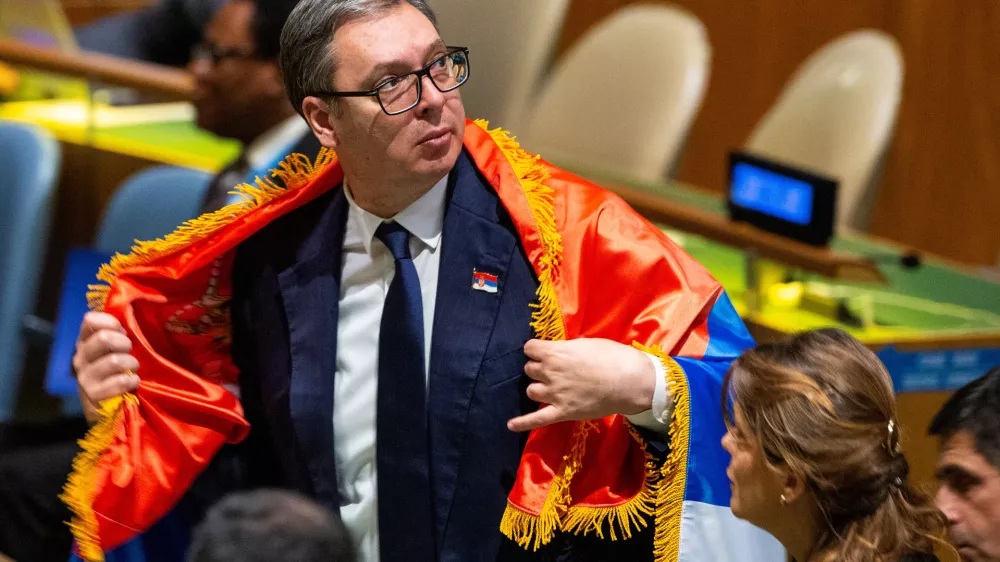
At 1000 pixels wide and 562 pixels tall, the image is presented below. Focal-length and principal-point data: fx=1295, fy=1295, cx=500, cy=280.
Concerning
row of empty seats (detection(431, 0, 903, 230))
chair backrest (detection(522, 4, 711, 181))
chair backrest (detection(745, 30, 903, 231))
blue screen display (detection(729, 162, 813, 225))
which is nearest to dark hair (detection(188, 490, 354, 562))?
blue screen display (detection(729, 162, 813, 225))

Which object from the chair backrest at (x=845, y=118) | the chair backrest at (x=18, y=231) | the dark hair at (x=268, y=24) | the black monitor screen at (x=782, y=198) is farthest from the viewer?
the chair backrest at (x=845, y=118)

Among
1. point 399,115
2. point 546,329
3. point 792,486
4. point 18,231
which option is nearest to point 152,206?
point 18,231

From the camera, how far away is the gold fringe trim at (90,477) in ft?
5.94

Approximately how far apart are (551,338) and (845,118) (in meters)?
1.98

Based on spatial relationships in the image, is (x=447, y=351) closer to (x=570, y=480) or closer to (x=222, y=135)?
(x=570, y=480)

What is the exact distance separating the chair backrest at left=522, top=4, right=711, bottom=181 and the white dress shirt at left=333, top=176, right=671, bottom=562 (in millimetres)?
1837

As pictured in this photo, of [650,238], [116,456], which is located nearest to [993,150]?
[650,238]

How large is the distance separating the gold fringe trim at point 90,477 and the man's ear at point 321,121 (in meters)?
0.45

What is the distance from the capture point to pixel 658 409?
1.65 metres

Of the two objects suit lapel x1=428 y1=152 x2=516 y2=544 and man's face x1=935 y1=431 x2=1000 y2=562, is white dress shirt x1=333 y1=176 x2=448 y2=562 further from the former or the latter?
man's face x1=935 y1=431 x2=1000 y2=562

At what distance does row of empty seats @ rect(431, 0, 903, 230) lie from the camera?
3.39 meters

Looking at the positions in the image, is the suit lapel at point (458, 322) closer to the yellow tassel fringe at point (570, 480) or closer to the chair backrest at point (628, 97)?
the yellow tassel fringe at point (570, 480)

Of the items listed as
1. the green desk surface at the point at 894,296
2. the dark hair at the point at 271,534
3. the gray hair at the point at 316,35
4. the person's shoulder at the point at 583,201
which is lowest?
the green desk surface at the point at 894,296

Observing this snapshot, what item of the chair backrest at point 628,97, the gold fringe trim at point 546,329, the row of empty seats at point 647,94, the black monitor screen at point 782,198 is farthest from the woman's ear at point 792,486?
the chair backrest at point 628,97
